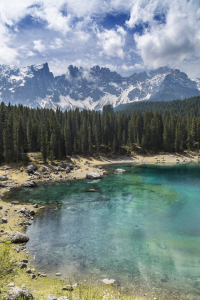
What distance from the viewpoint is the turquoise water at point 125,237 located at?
16703 millimetres

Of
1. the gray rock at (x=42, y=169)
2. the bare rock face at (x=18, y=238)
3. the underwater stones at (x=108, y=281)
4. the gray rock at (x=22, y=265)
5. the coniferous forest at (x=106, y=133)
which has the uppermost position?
the coniferous forest at (x=106, y=133)

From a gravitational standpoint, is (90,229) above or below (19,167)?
below

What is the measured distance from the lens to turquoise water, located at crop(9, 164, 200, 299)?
54.8ft

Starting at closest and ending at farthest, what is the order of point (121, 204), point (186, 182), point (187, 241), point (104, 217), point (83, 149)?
1. point (187, 241)
2. point (104, 217)
3. point (121, 204)
4. point (186, 182)
5. point (83, 149)

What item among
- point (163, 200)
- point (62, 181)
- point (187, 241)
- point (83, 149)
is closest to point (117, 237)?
point (187, 241)

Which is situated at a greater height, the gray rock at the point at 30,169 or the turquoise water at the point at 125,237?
the gray rock at the point at 30,169

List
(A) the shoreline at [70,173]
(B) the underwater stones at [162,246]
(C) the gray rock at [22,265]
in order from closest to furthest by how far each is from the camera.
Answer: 1. (C) the gray rock at [22,265]
2. (B) the underwater stones at [162,246]
3. (A) the shoreline at [70,173]

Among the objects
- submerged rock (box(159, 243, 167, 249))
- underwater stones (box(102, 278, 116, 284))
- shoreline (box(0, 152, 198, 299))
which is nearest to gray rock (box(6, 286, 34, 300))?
shoreline (box(0, 152, 198, 299))

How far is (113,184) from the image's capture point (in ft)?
175

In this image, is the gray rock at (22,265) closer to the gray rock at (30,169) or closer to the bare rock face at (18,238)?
the bare rock face at (18,238)

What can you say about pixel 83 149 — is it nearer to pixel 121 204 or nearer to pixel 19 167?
pixel 19 167

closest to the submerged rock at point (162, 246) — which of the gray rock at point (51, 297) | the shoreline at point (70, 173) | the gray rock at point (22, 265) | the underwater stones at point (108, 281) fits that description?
the underwater stones at point (108, 281)

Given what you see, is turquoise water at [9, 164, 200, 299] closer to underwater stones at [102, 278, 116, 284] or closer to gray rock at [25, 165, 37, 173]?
underwater stones at [102, 278, 116, 284]

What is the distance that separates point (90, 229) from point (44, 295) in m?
13.5
